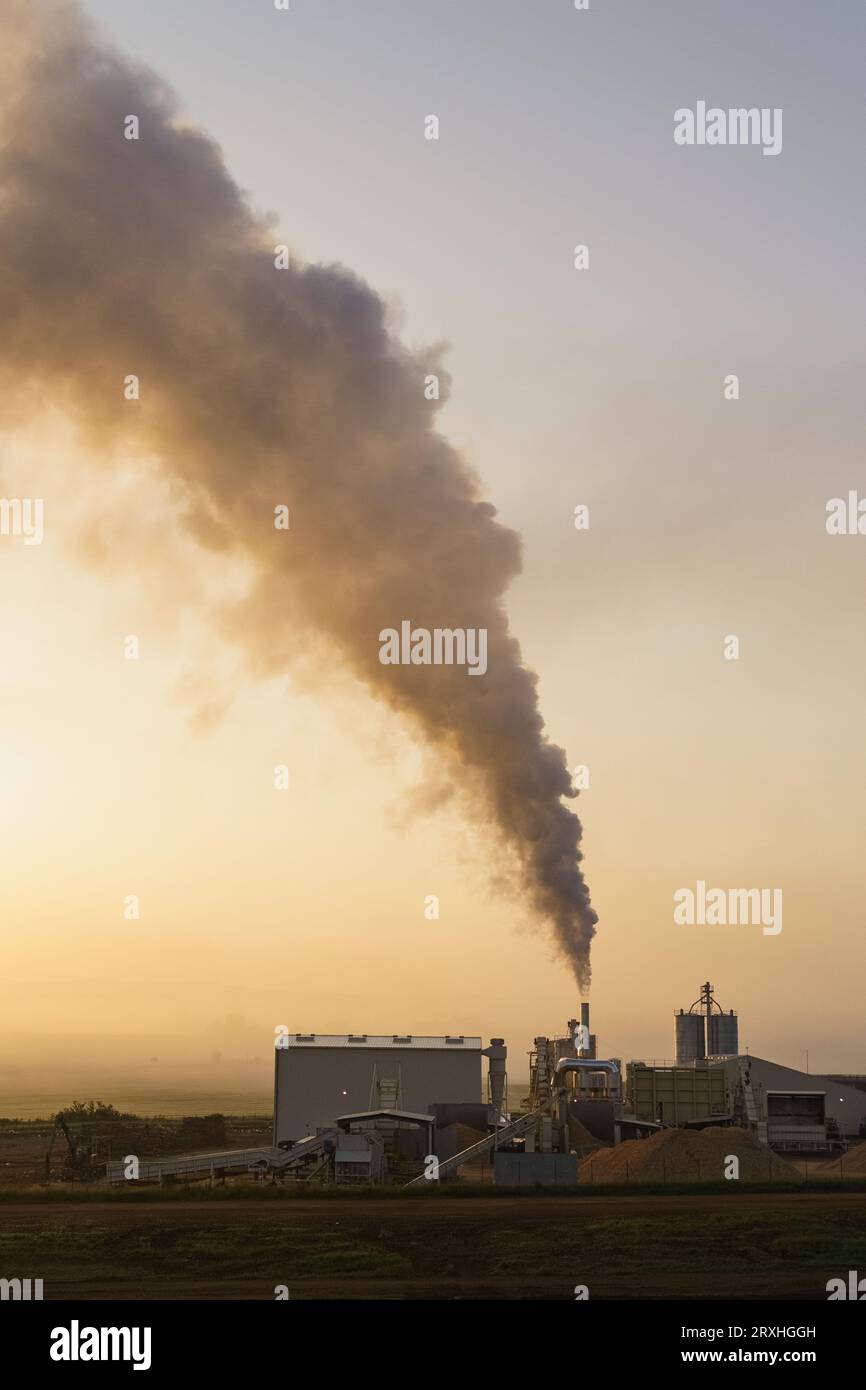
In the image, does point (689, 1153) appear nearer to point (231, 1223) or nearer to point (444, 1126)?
point (444, 1126)

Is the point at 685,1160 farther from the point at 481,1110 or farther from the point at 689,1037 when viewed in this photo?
the point at 689,1037

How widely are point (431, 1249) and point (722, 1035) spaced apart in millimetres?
58798

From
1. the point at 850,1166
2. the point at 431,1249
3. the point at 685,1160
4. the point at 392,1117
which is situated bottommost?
the point at 850,1166

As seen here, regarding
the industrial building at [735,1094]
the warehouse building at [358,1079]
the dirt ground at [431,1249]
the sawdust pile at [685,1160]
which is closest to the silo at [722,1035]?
the industrial building at [735,1094]

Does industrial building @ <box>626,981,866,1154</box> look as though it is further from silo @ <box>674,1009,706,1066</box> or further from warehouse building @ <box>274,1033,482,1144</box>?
warehouse building @ <box>274,1033,482,1144</box>

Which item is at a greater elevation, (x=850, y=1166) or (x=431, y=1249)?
(x=431, y=1249)

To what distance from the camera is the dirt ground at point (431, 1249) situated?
102 feet

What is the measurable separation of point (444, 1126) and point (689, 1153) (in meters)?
16.0

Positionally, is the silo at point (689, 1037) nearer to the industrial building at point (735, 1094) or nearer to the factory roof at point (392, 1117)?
the industrial building at point (735, 1094)

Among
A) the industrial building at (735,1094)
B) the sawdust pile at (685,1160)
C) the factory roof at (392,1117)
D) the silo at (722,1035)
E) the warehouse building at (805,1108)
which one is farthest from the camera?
the silo at (722,1035)

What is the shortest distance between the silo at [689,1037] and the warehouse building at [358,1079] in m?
23.5

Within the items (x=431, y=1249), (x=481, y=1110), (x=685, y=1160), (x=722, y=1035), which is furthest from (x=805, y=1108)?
(x=431, y=1249)

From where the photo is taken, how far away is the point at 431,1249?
3481 cm
